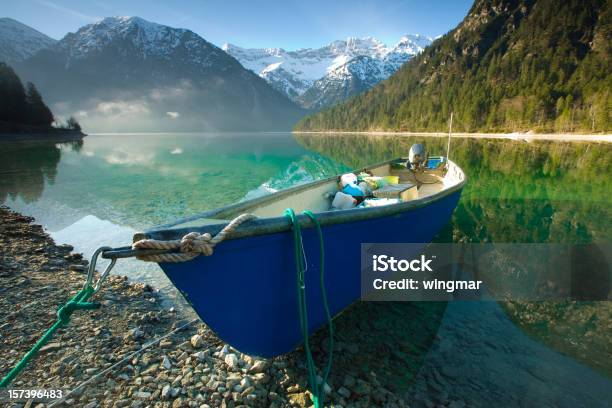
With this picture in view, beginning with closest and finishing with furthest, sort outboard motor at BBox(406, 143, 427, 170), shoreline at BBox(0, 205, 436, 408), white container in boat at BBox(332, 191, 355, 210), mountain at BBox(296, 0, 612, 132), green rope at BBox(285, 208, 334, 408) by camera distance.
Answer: green rope at BBox(285, 208, 334, 408)
shoreline at BBox(0, 205, 436, 408)
white container in boat at BBox(332, 191, 355, 210)
outboard motor at BBox(406, 143, 427, 170)
mountain at BBox(296, 0, 612, 132)

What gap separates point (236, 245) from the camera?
2.86 m

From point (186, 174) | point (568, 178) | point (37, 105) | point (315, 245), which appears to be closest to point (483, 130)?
point (568, 178)

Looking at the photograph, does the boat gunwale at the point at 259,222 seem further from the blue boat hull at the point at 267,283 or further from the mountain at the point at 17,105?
the mountain at the point at 17,105

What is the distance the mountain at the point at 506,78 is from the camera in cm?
7175

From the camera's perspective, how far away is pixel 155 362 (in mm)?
3807

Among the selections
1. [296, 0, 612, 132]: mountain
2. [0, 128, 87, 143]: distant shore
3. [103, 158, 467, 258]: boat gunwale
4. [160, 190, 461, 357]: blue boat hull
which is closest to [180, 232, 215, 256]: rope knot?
[103, 158, 467, 258]: boat gunwale

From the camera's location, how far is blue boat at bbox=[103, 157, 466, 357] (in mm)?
2777

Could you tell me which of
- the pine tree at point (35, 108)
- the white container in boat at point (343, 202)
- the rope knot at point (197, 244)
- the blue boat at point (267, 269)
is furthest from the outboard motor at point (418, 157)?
the pine tree at point (35, 108)

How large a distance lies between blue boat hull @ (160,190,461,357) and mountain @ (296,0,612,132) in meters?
70.9

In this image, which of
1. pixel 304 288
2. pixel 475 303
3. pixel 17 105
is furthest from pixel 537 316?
pixel 17 105

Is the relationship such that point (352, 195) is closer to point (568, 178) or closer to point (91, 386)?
point (91, 386)

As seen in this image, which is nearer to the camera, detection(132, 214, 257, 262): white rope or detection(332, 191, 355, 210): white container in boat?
detection(132, 214, 257, 262): white rope

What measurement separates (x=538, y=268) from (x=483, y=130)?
89192 mm

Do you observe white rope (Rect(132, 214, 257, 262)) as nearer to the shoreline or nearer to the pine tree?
the shoreline
